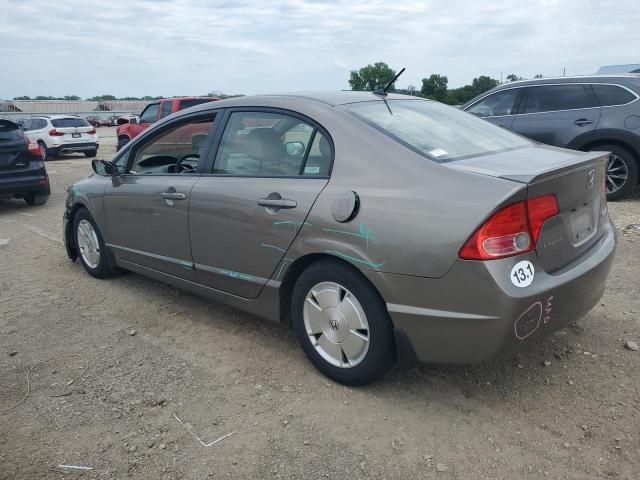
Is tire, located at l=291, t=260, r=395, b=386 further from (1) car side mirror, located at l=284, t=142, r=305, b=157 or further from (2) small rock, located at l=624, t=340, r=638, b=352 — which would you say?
(2) small rock, located at l=624, t=340, r=638, b=352

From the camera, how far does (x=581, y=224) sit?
9.32 ft

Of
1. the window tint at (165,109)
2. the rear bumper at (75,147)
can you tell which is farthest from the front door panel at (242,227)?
the rear bumper at (75,147)

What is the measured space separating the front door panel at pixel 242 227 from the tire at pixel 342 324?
28 centimetres

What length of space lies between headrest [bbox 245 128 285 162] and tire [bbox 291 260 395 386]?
0.78 m

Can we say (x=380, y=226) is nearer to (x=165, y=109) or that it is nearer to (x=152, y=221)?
(x=152, y=221)

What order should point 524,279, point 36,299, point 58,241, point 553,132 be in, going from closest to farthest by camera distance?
1. point 524,279
2. point 36,299
3. point 58,241
4. point 553,132

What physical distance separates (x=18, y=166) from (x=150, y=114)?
23.4ft

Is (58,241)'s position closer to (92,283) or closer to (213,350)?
(92,283)

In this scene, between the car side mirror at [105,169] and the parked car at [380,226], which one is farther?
the car side mirror at [105,169]

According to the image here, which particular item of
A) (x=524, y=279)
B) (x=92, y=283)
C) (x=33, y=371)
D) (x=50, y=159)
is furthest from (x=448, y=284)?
(x=50, y=159)

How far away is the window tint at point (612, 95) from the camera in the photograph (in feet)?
24.1

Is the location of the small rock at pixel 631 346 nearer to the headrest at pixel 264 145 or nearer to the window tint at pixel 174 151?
the headrest at pixel 264 145

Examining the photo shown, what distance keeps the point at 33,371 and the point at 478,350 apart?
8.77 feet

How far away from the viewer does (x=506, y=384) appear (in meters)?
3.03
